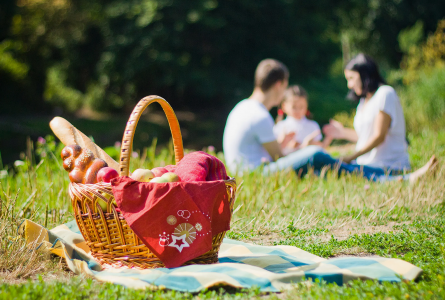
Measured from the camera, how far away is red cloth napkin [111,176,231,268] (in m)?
2.08

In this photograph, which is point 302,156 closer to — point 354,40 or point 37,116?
point 37,116

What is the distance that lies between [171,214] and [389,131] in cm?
356

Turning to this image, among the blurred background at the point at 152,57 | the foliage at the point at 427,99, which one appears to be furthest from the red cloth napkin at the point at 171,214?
the blurred background at the point at 152,57

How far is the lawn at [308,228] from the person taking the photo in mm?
1893

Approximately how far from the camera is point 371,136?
476cm

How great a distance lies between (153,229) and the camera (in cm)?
210

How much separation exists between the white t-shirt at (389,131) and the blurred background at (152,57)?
8.54m

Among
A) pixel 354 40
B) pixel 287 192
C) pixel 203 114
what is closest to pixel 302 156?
pixel 287 192

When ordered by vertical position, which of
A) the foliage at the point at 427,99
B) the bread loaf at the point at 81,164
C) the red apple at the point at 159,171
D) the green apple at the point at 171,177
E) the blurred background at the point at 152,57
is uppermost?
the blurred background at the point at 152,57

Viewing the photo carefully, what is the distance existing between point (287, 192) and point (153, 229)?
2.29 metres

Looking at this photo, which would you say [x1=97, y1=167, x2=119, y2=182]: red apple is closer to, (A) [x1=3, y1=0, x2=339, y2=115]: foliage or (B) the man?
(B) the man

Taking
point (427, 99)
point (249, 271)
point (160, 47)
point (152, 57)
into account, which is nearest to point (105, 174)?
point (249, 271)

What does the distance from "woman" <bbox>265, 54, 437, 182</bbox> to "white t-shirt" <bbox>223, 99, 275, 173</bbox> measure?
277 millimetres

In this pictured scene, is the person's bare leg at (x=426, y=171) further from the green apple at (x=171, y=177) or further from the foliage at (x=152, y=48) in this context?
the foliage at (x=152, y=48)
